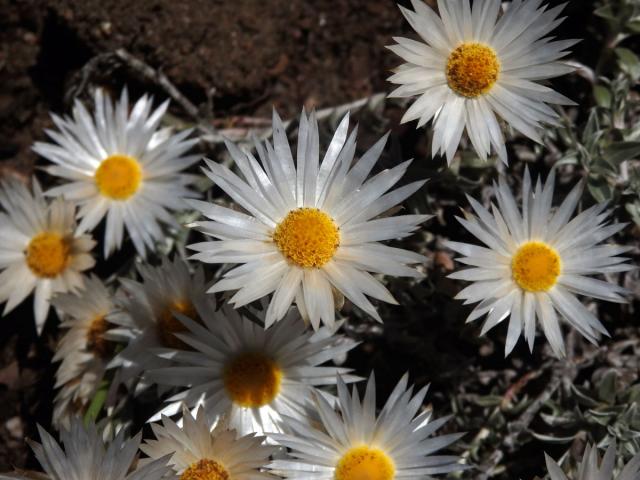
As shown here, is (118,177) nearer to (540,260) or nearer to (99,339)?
(99,339)

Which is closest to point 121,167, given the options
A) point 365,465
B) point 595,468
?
point 365,465

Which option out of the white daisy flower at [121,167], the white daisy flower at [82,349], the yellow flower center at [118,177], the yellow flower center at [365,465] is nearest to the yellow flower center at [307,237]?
the yellow flower center at [365,465]

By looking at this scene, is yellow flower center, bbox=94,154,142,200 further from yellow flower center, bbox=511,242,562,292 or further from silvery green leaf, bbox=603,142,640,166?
silvery green leaf, bbox=603,142,640,166

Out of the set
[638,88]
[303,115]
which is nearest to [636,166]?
[638,88]

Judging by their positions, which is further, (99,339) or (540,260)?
(99,339)

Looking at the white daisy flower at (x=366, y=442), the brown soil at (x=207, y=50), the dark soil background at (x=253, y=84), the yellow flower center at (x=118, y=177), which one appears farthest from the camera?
the brown soil at (x=207, y=50)

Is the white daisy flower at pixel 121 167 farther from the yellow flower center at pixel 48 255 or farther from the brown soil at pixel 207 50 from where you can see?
the brown soil at pixel 207 50

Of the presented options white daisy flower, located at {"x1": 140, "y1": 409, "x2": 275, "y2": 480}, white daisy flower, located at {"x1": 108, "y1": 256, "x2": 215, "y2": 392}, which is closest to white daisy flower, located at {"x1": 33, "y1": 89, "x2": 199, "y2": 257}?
white daisy flower, located at {"x1": 108, "y1": 256, "x2": 215, "y2": 392}
